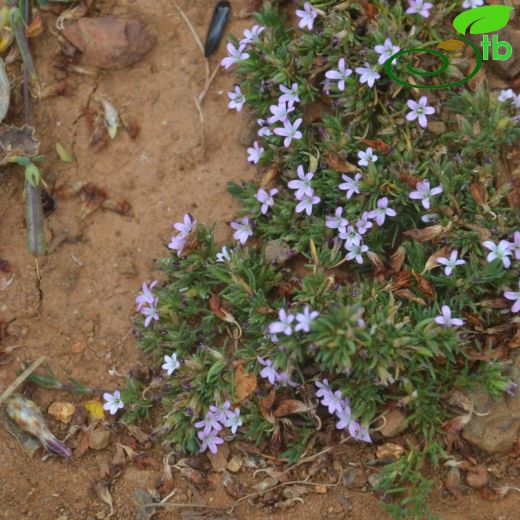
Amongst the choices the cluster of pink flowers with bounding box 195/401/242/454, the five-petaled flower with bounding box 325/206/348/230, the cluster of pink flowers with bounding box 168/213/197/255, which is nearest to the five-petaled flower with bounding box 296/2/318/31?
the five-petaled flower with bounding box 325/206/348/230

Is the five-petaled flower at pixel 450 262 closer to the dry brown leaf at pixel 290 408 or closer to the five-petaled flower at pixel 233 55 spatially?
the dry brown leaf at pixel 290 408

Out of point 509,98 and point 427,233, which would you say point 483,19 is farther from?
point 427,233

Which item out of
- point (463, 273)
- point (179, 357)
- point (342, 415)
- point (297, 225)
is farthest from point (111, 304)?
point (463, 273)

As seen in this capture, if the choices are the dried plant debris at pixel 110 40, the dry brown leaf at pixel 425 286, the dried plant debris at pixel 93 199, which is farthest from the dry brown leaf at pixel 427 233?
Answer: the dried plant debris at pixel 110 40

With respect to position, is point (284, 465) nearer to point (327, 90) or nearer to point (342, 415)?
point (342, 415)

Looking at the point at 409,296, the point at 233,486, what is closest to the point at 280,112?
the point at 409,296

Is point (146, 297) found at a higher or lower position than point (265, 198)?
lower
